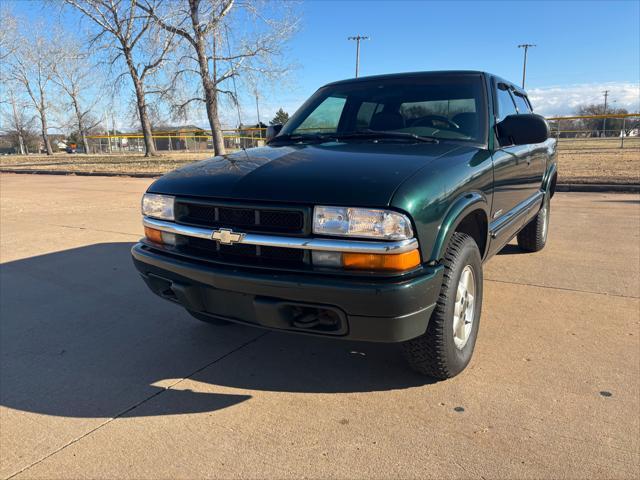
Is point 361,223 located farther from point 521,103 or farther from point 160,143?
point 160,143

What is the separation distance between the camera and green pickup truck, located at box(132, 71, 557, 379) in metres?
2.12

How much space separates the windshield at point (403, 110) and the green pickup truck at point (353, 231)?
21 mm

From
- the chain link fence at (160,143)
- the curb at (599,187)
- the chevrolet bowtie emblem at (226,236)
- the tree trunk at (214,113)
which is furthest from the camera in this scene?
the chain link fence at (160,143)

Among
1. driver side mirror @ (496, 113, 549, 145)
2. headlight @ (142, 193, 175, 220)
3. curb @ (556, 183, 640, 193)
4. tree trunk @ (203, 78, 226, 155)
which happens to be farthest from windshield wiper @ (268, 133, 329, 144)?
tree trunk @ (203, 78, 226, 155)

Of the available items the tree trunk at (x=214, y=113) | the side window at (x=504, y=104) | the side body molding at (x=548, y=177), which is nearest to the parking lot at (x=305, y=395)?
the side body molding at (x=548, y=177)

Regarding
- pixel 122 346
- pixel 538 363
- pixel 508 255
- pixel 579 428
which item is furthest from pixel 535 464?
pixel 508 255

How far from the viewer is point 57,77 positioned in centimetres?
4491

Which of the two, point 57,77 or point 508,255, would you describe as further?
point 57,77

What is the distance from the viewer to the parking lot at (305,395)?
6.81ft

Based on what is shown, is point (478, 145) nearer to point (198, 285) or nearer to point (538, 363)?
point (538, 363)

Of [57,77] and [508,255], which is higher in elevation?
[57,77]

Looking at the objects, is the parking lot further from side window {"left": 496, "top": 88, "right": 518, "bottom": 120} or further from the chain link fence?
the chain link fence

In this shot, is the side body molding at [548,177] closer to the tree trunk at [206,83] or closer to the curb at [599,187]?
the curb at [599,187]

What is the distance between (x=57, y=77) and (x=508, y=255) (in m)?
50.2
